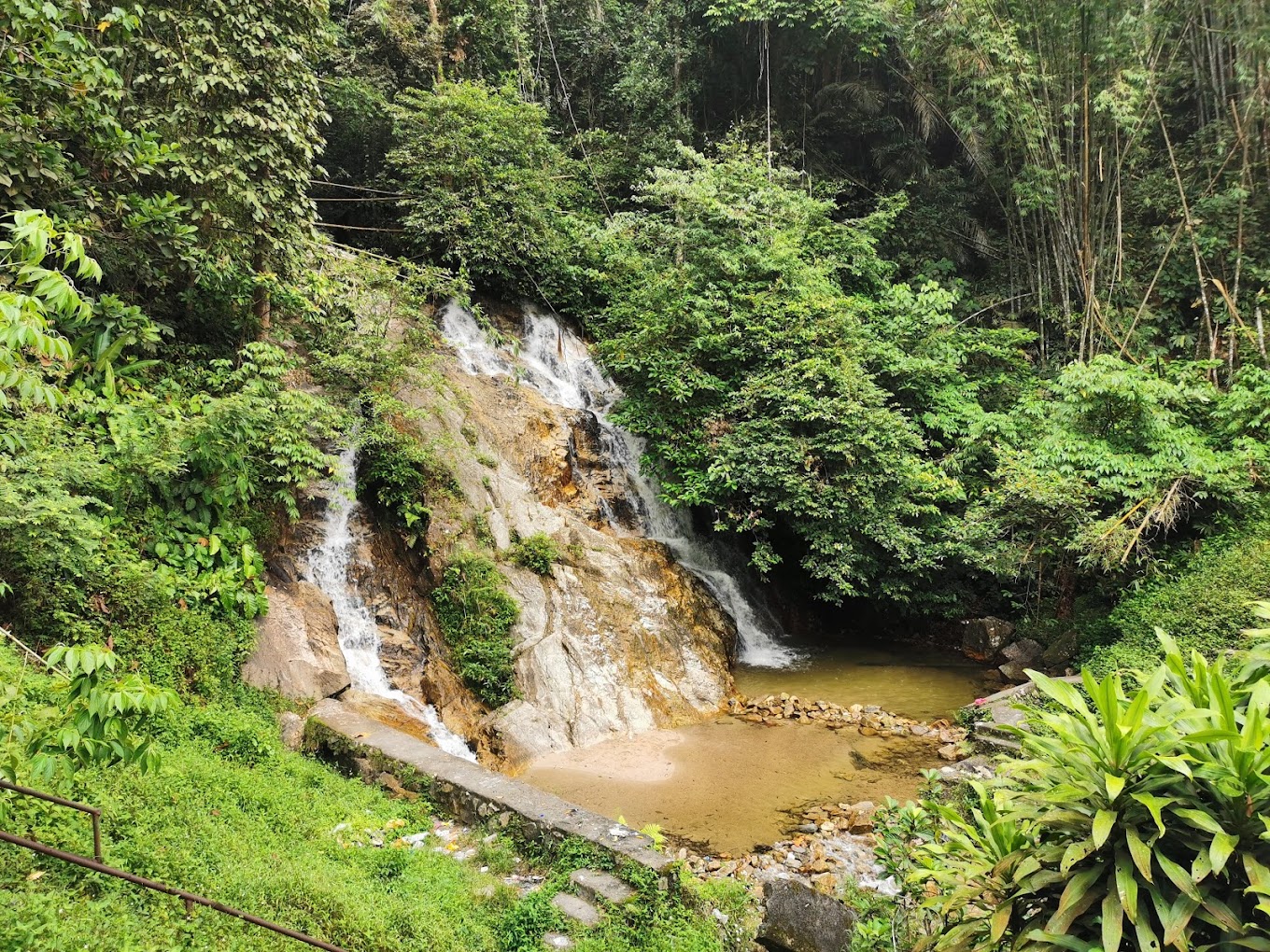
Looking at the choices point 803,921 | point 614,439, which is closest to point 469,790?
point 803,921

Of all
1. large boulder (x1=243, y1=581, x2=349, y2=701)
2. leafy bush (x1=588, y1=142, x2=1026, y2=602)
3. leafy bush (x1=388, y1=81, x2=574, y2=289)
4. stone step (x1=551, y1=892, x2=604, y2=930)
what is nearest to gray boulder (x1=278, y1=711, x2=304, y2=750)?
large boulder (x1=243, y1=581, x2=349, y2=701)

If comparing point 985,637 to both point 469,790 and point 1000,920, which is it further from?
point 1000,920

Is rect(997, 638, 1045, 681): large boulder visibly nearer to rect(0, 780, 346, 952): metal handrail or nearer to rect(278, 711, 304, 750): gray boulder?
rect(278, 711, 304, 750): gray boulder

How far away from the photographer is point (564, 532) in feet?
33.2

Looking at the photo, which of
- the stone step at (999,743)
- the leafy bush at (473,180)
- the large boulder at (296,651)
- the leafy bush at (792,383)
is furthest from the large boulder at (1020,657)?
the leafy bush at (473,180)

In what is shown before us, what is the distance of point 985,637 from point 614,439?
288 inches

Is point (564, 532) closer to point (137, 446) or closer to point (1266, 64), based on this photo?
point (137, 446)

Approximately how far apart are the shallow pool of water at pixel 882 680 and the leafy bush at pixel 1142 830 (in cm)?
660

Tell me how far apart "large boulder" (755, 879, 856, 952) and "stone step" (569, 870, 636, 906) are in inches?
33.7

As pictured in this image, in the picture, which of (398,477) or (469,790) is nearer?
(469,790)

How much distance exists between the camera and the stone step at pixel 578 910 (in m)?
4.06

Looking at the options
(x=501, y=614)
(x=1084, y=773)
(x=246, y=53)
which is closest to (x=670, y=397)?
(x=501, y=614)

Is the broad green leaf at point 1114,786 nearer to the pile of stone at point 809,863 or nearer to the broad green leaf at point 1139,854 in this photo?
the broad green leaf at point 1139,854

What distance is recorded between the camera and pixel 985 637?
443 inches
